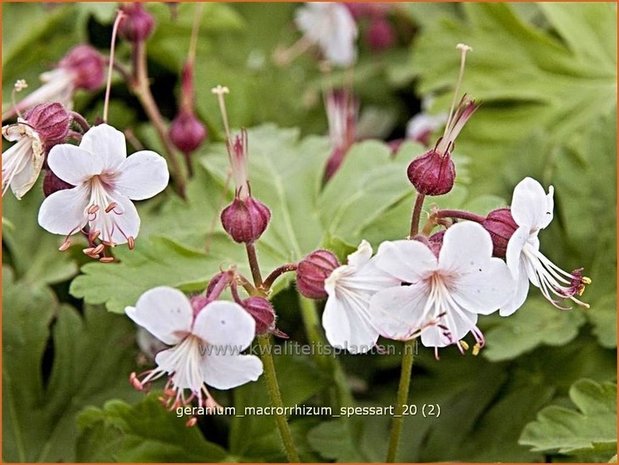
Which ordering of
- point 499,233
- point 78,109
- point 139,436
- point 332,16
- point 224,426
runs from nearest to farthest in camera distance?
point 499,233
point 139,436
point 224,426
point 78,109
point 332,16

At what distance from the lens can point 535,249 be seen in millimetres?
966

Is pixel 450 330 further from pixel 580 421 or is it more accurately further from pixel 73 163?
pixel 73 163

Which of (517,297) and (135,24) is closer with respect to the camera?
(517,297)

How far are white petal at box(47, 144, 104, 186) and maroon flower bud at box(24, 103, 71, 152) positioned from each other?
64 mm

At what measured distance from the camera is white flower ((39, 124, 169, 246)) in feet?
3.11

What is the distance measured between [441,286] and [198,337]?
0.84ft

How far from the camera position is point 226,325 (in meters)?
0.85

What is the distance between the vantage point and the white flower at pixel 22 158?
998 millimetres

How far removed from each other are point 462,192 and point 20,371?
2.32 feet

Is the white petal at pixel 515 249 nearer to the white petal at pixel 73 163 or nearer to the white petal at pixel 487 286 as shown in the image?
the white petal at pixel 487 286

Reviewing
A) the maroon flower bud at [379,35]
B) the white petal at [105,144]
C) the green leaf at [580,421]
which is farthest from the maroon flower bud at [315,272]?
the maroon flower bud at [379,35]

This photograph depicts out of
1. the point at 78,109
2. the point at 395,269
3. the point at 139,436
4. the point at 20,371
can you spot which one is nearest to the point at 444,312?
the point at 395,269

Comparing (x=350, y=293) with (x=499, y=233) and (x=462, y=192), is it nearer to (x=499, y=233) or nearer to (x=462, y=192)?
(x=499, y=233)

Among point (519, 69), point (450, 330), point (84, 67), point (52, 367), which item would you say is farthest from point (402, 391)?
point (519, 69)
